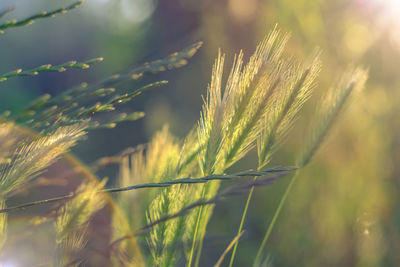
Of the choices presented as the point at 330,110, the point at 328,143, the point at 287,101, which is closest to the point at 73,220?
the point at 287,101

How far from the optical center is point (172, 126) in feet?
4.23

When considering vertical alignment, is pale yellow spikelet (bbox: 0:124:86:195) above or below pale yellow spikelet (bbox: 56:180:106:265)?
above

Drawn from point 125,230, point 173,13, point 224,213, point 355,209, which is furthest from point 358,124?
point 173,13

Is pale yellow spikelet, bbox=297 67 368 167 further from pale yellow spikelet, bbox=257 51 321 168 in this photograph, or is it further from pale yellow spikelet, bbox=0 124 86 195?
pale yellow spikelet, bbox=0 124 86 195

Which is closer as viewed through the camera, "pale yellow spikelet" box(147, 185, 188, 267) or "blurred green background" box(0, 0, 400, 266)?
"pale yellow spikelet" box(147, 185, 188, 267)

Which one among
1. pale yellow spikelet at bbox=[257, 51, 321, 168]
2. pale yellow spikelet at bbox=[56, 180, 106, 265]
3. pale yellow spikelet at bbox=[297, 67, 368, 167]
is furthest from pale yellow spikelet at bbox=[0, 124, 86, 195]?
pale yellow spikelet at bbox=[297, 67, 368, 167]

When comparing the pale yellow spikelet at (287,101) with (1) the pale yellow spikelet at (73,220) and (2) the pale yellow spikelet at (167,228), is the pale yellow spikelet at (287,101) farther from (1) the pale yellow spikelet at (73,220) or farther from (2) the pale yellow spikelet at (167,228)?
(1) the pale yellow spikelet at (73,220)

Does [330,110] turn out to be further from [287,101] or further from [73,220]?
[73,220]

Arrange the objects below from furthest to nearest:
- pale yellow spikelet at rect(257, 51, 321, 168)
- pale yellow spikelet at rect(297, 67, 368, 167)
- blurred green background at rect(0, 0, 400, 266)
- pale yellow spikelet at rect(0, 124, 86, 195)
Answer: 1. blurred green background at rect(0, 0, 400, 266)
2. pale yellow spikelet at rect(297, 67, 368, 167)
3. pale yellow spikelet at rect(257, 51, 321, 168)
4. pale yellow spikelet at rect(0, 124, 86, 195)

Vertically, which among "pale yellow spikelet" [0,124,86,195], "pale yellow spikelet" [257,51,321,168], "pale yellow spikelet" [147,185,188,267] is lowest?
"pale yellow spikelet" [147,185,188,267]

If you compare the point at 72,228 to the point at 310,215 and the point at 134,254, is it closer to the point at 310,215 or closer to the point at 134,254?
the point at 134,254

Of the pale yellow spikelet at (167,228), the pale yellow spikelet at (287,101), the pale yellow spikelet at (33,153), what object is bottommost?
the pale yellow spikelet at (167,228)

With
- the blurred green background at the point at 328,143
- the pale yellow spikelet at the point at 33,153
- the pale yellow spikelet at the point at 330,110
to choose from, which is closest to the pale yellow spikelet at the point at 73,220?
the pale yellow spikelet at the point at 33,153

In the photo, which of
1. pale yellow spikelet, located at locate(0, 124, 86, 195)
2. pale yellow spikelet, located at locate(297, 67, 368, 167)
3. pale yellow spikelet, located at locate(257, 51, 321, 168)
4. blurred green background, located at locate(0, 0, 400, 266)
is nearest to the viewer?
pale yellow spikelet, located at locate(0, 124, 86, 195)
